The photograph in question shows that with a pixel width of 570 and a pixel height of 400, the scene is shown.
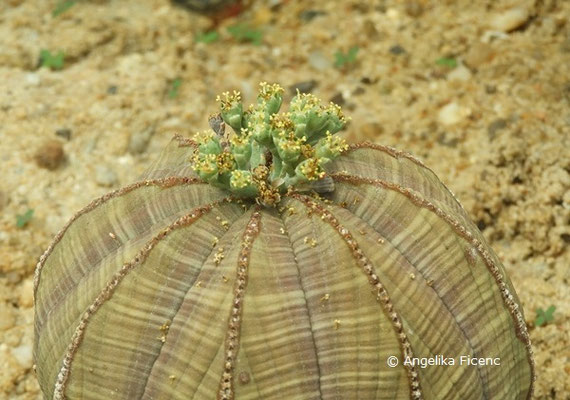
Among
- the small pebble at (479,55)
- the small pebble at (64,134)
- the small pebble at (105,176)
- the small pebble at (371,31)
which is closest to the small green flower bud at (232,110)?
the small pebble at (105,176)

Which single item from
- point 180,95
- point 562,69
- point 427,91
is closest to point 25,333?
point 180,95

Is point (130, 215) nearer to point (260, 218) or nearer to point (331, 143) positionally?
point (260, 218)

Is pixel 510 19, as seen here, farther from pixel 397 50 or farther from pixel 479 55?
pixel 397 50

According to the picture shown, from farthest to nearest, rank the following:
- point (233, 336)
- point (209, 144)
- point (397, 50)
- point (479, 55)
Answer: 1. point (397, 50)
2. point (479, 55)
3. point (209, 144)
4. point (233, 336)

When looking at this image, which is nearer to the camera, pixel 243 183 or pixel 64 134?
pixel 243 183

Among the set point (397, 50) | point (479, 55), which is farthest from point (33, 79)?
point (479, 55)

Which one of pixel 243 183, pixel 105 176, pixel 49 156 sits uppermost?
pixel 243 183
